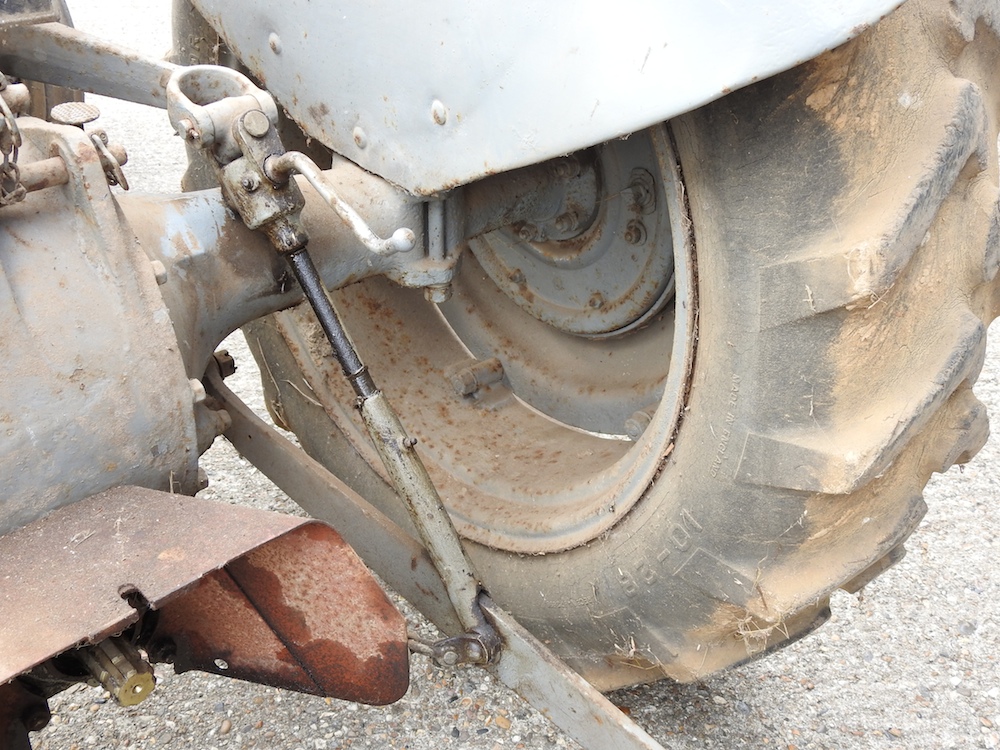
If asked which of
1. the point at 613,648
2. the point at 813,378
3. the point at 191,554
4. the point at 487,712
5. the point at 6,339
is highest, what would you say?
the point at 813,378

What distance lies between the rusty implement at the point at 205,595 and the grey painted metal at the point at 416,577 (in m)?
0.16

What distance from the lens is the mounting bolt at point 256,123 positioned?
1079 millimetres

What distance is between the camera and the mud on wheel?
95 cm

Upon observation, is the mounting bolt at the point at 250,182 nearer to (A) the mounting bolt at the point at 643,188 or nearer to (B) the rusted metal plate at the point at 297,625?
(B) the rusted metal plate at the point at 297,625

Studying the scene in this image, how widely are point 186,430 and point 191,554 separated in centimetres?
19

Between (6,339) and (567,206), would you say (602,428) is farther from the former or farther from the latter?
(6,339)

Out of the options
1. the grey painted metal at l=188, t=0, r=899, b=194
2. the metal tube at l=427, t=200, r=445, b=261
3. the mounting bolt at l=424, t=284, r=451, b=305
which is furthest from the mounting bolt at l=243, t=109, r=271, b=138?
the mounting bolt at l=424, t=284, r=451, b=305

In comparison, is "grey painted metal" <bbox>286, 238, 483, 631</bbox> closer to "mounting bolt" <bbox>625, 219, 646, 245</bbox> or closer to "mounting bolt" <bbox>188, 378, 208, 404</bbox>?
"mounting bolt" <bbox>188, 378, 208, 404</bbox>

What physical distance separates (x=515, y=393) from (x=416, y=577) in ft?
Answer: 1.56

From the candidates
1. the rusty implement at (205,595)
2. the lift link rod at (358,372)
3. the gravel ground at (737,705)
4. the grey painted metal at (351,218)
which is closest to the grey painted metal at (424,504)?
the lift link rod at (358,372)

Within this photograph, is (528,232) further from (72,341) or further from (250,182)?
(72,341)

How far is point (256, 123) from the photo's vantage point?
108cm

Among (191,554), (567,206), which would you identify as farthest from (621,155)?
(191,554)

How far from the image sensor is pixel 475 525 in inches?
59.7
